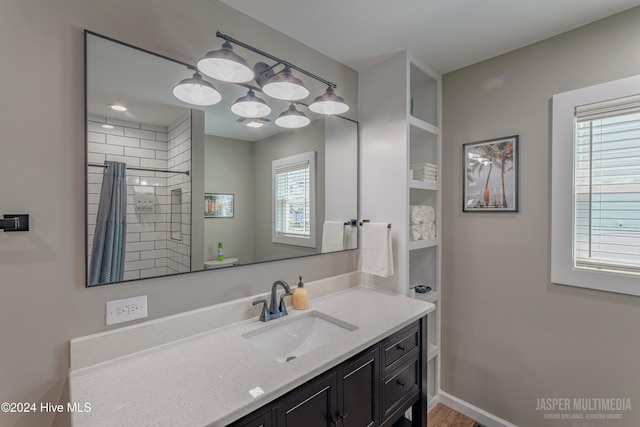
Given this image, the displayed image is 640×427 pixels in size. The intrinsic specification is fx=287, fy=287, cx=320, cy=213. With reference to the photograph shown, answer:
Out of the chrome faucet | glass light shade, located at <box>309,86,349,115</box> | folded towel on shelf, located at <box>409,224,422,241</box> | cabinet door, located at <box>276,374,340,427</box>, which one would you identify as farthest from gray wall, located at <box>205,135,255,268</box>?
folded towel on shelf, located at <box>409,224,422,241</box>

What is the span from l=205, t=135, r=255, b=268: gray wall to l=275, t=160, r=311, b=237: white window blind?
19 cm

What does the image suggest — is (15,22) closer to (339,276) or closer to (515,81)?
(339,276)

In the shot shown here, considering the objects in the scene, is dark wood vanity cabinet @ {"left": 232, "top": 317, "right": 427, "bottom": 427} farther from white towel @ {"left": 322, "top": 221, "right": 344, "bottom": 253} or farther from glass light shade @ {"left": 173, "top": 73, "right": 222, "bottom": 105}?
glass light shade @ {"left": 173, "top": 73, "right": 222, "bottom": 105}

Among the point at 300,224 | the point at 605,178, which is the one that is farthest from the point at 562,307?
the point at 300,224

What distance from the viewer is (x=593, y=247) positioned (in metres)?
1.69

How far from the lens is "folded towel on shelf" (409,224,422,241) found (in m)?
2.08

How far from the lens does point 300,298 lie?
171 cm

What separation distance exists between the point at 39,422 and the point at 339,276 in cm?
159

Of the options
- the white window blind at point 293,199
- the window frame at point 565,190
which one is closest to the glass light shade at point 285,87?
the white window blind at point 293,199

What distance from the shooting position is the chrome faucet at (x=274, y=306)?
5.05 ft

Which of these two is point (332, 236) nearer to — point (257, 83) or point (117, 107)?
point (257, 83)

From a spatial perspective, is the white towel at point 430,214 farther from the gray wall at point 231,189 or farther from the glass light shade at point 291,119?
the gray wall at point 231,189

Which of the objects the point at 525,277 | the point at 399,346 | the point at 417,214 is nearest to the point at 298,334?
the point at 399,346

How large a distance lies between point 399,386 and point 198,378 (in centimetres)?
107
